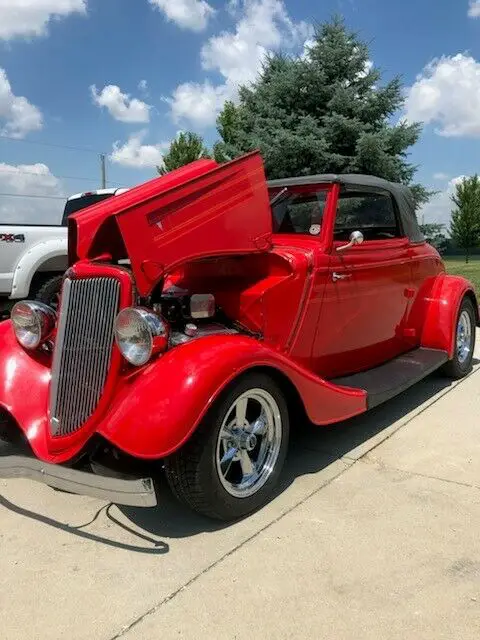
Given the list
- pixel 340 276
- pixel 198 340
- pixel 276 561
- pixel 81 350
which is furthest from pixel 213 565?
pixel 340 276

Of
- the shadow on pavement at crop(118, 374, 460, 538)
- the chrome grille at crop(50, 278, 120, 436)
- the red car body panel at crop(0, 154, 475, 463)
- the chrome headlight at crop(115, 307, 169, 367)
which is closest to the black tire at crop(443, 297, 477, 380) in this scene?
the shadow on pavement at crop(118, 374, 460, 538)

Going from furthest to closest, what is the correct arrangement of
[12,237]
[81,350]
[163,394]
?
[12,237], [81,350], [163,394]

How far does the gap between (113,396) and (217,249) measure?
1.07 meters

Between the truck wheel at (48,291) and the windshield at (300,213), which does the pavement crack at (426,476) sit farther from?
the truck wheel at (48,291)

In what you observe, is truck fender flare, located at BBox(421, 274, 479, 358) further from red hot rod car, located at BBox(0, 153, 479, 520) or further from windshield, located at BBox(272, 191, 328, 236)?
windshield, located at BBox(272, 191, 328, 236)

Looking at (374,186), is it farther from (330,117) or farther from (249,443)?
(330,117)

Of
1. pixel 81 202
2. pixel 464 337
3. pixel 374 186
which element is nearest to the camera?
pixel 374 186

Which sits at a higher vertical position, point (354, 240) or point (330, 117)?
point (330, 117)

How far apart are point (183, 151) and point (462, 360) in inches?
722

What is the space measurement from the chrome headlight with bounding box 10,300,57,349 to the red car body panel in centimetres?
10

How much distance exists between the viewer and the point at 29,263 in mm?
7883

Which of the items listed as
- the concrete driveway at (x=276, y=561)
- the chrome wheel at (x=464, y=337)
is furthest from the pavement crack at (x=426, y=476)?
the chrome wheel at (x=464, y=337)

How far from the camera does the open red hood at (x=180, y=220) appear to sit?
2.98 metres

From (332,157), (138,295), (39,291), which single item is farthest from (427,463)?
(332,157)
